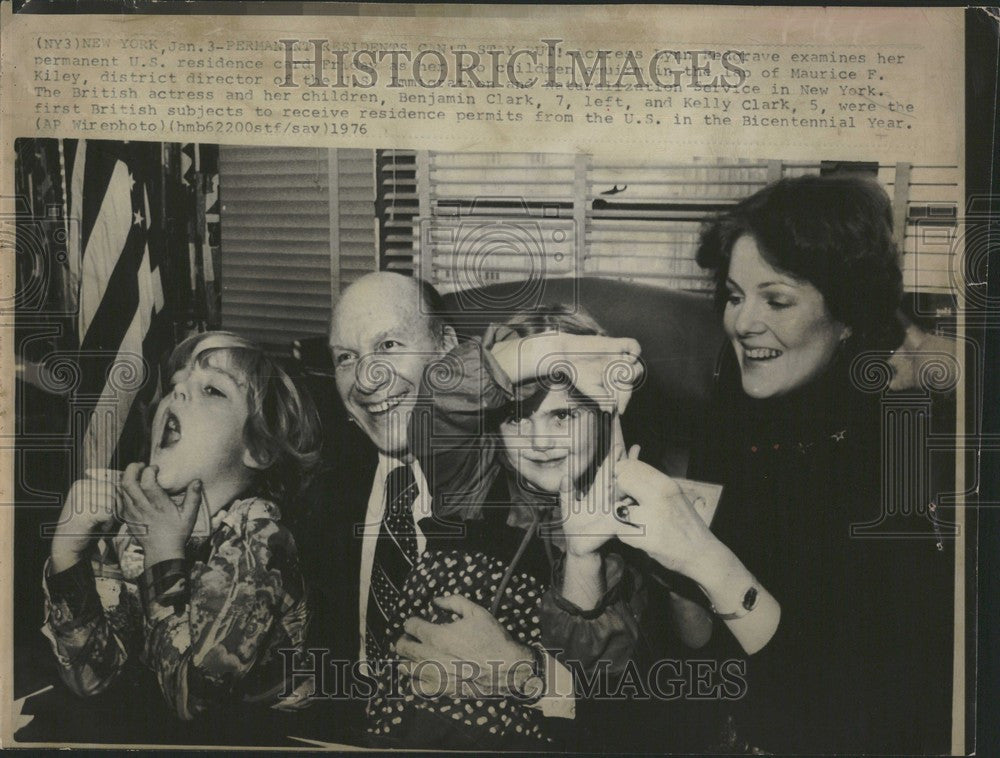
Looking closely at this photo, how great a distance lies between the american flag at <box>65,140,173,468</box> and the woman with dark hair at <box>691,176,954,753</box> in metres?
0.96

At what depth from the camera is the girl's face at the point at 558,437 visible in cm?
163

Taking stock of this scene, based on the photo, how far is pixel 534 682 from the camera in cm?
165

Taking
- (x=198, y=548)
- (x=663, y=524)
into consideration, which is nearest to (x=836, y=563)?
(x=663, y=524)

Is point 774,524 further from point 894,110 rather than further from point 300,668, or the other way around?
point 300,668

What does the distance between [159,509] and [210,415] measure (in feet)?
0.61

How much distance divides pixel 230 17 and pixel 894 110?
1.14 m

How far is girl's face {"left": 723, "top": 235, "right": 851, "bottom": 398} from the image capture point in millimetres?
1607

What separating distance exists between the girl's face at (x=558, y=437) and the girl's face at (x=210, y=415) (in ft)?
1.57

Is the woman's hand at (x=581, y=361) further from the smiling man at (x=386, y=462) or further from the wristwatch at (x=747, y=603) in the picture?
the wristwatch at (x=747, y=603)

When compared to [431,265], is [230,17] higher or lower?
higher

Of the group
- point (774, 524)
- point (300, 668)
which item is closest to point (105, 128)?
point (300, 668)

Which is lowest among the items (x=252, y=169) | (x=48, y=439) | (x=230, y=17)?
(x=48, y=439)

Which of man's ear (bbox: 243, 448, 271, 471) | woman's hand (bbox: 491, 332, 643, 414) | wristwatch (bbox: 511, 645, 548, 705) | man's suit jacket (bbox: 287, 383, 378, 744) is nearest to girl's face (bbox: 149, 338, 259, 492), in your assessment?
man's ear (bbox: 243, 448, 271, 471)

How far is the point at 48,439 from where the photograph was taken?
1.67 m
